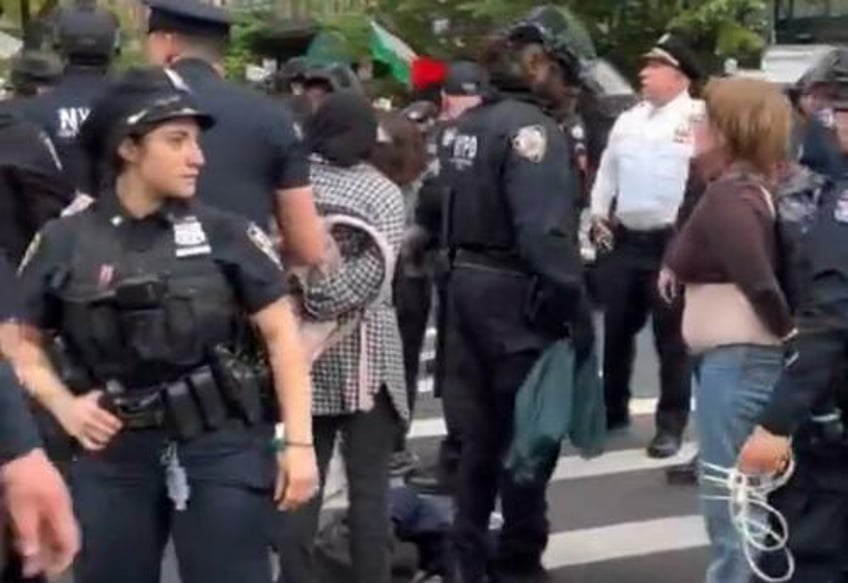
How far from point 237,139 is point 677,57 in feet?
12.5

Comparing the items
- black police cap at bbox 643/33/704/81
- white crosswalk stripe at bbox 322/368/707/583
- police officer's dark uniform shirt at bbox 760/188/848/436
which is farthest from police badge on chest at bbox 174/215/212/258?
black police cap at bbox 643/33/704/81

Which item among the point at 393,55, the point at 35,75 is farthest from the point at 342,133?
the point at 393,55

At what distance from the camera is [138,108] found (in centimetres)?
508

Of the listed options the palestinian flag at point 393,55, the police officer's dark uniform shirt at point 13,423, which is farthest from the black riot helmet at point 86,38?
the palestinian flag at point 393,55

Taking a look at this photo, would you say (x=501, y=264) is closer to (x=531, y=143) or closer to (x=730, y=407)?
(x=531, y=143)

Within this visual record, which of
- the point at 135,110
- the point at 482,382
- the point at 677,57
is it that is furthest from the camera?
the point at 677,57

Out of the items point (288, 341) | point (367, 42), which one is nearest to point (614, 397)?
point (288, 341)

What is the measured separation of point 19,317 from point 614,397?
524 cm

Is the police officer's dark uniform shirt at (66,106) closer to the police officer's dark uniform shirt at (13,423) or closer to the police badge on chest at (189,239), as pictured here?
the police badge on chest at (189,239)

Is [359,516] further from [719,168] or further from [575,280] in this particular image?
[719,168]

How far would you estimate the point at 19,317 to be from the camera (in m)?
4.98

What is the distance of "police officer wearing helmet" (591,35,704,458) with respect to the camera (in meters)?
9.12

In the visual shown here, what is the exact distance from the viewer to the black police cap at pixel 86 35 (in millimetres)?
7633

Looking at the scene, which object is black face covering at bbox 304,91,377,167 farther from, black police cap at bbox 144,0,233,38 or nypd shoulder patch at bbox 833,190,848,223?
nypd shoulder patch at bbox 833,190,848,223
